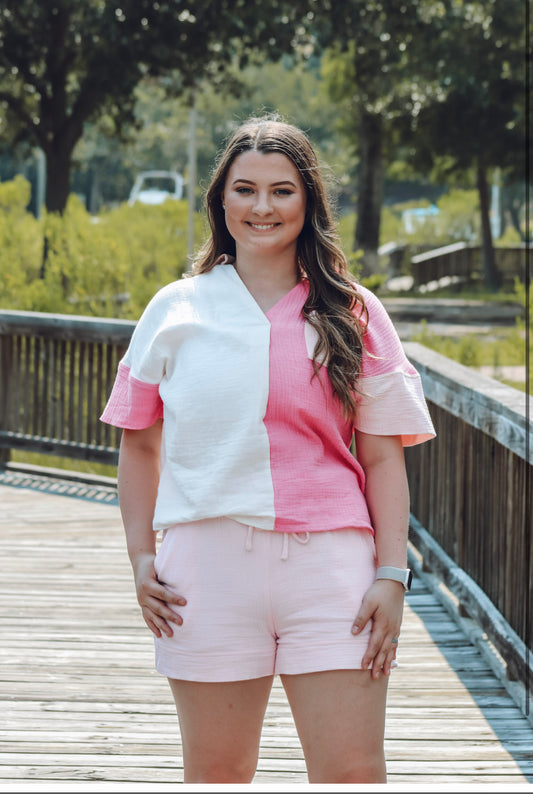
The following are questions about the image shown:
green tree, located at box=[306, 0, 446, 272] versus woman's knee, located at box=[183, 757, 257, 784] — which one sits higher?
green tree, located at box=[306, 0, 446, 272]

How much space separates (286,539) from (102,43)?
18757 mm

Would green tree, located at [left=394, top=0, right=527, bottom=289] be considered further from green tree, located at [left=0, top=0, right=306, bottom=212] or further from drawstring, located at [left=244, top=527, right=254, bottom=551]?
drawstring, located at [left=244, top=527, right=254, bottom=551]

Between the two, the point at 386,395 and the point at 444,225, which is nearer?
the point at 386,395

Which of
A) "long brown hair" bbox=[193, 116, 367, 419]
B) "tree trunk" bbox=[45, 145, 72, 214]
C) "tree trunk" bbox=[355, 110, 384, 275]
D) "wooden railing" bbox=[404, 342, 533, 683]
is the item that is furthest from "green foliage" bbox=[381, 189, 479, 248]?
"long brown hair" bbox=[193, 116, 367, 419]

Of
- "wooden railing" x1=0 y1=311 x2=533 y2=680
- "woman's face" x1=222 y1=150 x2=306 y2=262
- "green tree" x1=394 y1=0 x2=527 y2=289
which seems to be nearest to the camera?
"woman's face" x1=222 y1=150 x2=306 y2=262

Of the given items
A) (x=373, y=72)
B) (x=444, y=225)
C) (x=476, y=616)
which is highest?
(x=444, y=225)

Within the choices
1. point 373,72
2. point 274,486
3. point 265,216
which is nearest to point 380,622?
point 274,486

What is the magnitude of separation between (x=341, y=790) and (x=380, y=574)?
36.5 inches

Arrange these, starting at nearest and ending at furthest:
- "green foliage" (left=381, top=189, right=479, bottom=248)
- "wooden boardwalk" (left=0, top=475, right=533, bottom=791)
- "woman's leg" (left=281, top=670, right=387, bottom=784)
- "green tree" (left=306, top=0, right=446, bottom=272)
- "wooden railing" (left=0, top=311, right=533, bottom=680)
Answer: "woman's leg" (left=281, top=670, right=387, bottom=784) < "wooden boardwalk" (left=0, top=475, right=533, bottom=791) < "wooden railing" (left=0, top=311, right=533, bottom=680) < "green tree" (left=306, top=0, right=446, bottom=272) < "green foliage" (left=381, top=189, right=479, bottom=248)

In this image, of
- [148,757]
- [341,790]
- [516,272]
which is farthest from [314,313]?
[516,272]

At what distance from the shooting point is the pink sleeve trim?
98.2 inches

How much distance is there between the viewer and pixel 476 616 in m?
4.73

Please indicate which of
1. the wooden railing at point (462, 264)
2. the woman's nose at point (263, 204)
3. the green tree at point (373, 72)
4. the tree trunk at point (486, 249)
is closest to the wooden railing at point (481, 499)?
the woman's nose at point (263, 204)

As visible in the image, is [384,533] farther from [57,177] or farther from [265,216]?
[57,177]
